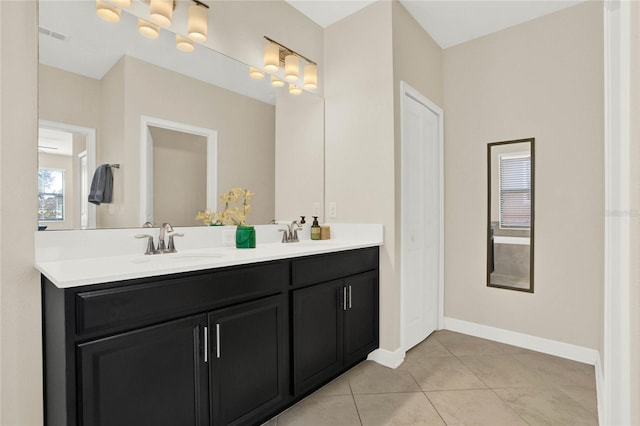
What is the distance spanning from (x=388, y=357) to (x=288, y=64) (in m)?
2.31

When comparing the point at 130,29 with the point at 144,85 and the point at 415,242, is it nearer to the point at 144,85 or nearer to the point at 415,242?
the point at 144,85

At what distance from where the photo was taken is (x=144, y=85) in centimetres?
175

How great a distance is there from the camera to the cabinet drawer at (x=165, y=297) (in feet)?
3.45

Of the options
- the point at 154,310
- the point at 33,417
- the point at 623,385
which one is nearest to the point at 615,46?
the point at 623,385

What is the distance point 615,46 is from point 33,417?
240 cm

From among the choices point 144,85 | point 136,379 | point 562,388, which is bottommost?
point 562,388

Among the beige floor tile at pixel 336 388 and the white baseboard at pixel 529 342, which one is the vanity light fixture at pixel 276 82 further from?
the white baseboard at pixel 529 342

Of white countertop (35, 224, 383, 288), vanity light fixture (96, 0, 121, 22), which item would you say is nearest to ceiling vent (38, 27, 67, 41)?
vanity light fixture (96, 0, 121, 22)

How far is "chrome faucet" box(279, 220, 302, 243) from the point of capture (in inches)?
94.7

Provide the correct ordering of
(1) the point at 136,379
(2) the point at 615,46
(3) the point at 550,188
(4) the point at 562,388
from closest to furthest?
1. (2) the point at 615,46
2. (1) the point at 136,379
3. (4) the point at 562,388
4. (3) the point at 550,188

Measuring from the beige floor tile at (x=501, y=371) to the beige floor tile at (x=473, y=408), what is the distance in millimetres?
173

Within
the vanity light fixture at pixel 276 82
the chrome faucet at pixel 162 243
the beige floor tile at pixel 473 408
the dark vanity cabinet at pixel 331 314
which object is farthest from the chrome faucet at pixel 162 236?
the beige floor tile at pixel 473 408

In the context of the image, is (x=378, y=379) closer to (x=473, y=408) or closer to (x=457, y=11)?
(x=473, y=408)

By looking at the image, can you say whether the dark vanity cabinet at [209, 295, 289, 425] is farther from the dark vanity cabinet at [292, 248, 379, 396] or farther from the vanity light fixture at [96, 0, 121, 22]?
the vanity light fixture at [96, 0, 121, 22]
